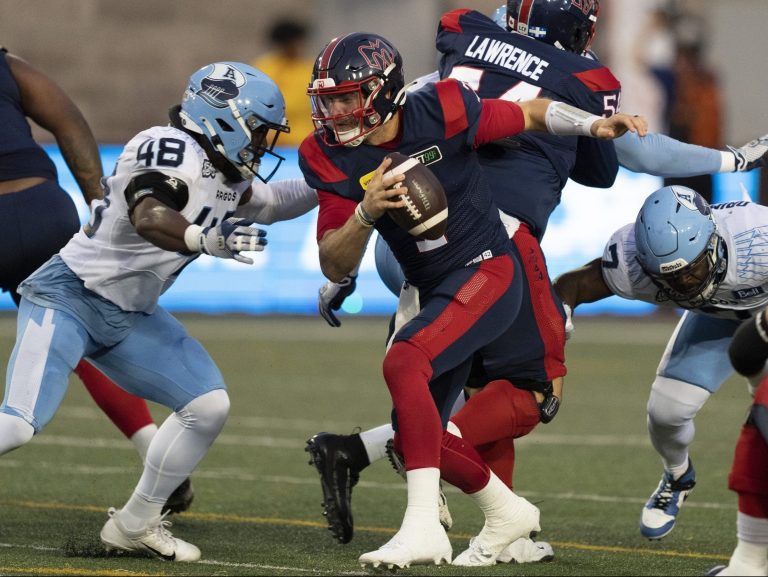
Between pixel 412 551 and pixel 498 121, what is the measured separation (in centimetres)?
145

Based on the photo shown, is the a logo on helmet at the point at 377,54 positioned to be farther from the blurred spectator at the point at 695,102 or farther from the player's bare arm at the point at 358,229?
the blurred spectator at the point at 695,102

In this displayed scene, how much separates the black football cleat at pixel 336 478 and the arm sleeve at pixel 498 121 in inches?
45.9

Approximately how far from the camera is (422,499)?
456 centimetres

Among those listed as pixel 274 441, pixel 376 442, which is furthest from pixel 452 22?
pixel 274 441

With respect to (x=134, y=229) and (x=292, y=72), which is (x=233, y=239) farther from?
(x=292, y=72)

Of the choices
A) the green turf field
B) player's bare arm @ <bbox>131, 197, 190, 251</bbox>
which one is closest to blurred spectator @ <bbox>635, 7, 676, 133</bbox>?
the green turf field

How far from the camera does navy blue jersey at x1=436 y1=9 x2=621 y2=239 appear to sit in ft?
17.7

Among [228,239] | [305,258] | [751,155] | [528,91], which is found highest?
[528,91]

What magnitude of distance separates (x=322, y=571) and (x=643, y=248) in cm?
160

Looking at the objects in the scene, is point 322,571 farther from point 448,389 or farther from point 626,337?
point 626,337

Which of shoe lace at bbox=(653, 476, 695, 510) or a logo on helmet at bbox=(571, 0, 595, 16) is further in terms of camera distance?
shoe lace at bbox=(653, 476, 695, 510)

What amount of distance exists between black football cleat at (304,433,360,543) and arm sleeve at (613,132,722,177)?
1515 millimetres

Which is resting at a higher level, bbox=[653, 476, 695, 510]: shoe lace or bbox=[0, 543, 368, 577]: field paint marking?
bbox=[0, 543, 368, 577]: field paint marking

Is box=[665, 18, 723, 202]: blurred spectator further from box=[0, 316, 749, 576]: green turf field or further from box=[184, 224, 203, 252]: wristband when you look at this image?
box=[184, 224, 203, 252]: wristband
